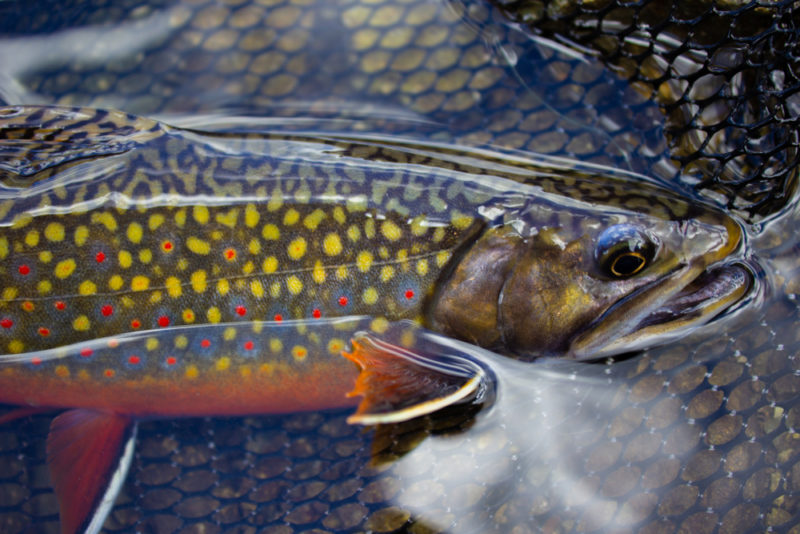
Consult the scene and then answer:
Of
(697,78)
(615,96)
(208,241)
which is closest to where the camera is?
(208,241)

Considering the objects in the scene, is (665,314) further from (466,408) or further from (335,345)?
(335,345)

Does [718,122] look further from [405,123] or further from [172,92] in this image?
[172,92]

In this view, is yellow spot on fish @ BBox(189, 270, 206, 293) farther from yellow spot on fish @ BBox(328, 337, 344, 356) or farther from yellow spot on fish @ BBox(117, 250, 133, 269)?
yellow spot on fish @ BBox(328, 337, 344, 356)

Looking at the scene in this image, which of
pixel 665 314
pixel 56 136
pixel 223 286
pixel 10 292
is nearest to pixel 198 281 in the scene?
pixel 223 286

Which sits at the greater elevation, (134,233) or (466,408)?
(134,233)

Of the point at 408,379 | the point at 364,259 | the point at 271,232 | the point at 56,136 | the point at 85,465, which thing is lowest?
the point at 85,465

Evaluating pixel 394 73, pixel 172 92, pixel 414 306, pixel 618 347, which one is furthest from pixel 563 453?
pixel 172 92
